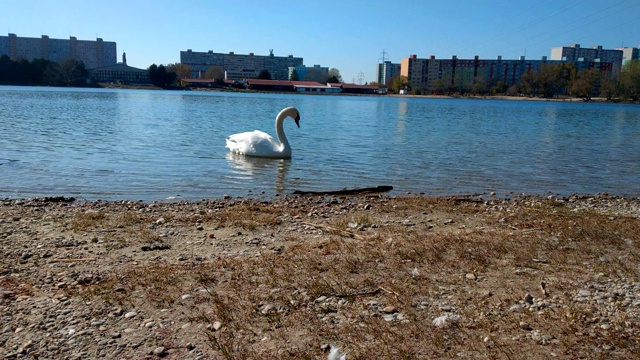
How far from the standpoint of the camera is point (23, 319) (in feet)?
16.6

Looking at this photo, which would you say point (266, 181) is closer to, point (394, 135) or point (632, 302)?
point (632, 302)

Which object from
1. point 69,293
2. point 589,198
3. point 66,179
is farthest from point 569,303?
point 66,179

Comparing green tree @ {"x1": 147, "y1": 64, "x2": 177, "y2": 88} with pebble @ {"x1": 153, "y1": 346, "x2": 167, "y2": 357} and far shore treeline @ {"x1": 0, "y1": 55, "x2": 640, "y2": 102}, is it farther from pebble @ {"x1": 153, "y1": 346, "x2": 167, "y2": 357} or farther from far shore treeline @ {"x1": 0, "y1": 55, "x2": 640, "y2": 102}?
pebble @ {"x1": 153, "y1": 346, "x2": 167, "y2": 357}

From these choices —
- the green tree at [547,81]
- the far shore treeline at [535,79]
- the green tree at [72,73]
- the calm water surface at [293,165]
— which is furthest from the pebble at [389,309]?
the green tree at [547,81]

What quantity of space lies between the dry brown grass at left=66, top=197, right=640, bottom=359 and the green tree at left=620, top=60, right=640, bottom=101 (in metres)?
156

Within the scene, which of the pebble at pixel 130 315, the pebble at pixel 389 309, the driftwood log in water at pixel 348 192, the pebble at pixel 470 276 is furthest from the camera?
the driftwood log in water at pixel 348 192

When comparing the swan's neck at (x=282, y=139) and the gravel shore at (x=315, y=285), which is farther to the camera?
the swan's neck at (x=282, y=139)

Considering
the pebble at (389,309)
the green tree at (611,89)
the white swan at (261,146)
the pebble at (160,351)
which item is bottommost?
the pebble at (160,351)

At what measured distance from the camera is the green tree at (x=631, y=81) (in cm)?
14112

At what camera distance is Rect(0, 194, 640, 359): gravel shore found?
462 cm

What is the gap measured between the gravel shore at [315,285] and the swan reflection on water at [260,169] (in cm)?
546

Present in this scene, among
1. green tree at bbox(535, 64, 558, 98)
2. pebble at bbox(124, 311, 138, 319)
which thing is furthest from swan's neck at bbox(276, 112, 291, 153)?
green tree at bbox(535, 64, 558, 98)

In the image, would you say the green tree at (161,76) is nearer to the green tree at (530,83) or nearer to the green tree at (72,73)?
the green tree at (72,73)

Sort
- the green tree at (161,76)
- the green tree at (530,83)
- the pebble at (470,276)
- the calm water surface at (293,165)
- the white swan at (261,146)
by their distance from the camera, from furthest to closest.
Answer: the green tree at (530,83) → the green tree at (161,76) → the white swan at (261,146) → the calm water surface at (293,165) → the pebble at (470,276)
